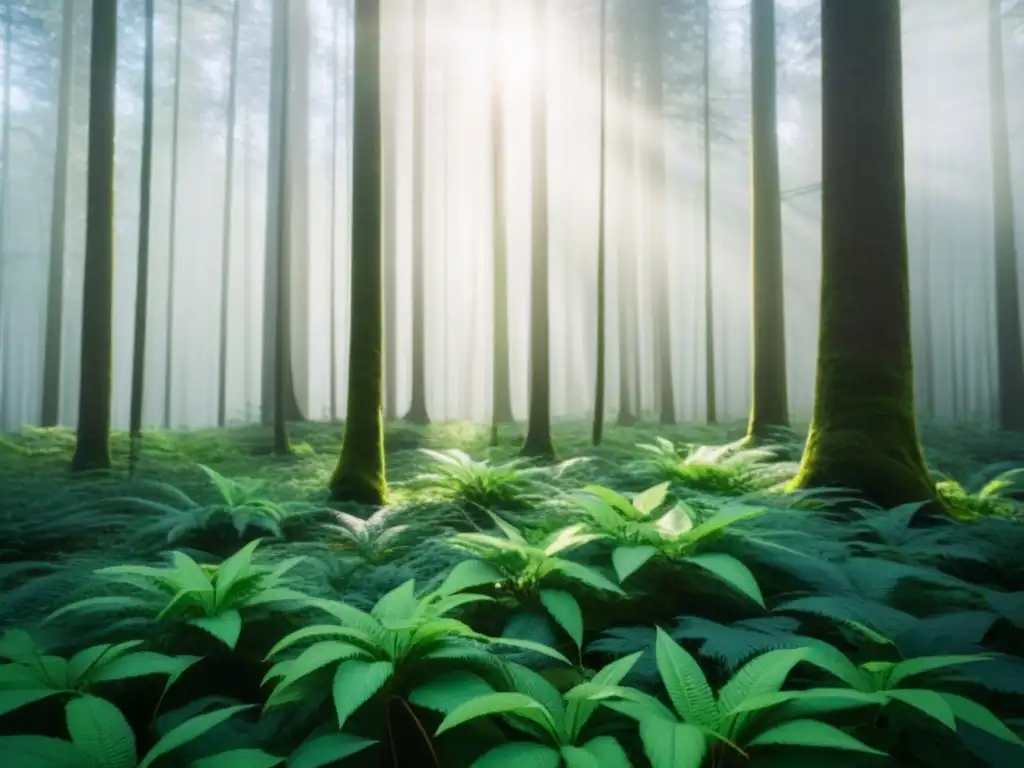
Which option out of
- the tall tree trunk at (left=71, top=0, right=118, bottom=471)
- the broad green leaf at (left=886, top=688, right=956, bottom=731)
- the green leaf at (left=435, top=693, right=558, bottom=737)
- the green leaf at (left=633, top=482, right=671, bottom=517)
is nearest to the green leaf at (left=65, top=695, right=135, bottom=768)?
the green leaf at (left=435, top=693, right=558, bottom=737)

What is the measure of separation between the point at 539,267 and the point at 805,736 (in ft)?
35.6

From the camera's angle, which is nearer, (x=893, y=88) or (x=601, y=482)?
(x=893, y=88)

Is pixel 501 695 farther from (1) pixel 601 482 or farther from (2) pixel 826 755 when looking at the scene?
(1) pixel 601 482

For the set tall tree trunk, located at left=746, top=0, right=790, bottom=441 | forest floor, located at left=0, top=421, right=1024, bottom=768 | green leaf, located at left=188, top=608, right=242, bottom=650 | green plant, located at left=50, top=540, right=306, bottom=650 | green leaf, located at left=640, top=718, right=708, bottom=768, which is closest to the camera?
green leaf, located at left=640, top=718, right=708, bottom=768

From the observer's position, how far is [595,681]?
2.53 m

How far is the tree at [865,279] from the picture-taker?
5500 mm

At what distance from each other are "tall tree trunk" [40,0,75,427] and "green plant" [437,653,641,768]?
1899cm

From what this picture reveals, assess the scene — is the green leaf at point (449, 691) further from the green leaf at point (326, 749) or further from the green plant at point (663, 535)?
the green plant at point (663, 535)

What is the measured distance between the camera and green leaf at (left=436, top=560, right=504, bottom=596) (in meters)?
3.30

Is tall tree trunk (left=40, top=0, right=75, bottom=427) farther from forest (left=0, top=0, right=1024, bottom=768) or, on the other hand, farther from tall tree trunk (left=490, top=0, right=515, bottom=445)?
tall tree trunk (left=490, top=0, right=515, bottom=445)

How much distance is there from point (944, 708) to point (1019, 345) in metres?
17.4

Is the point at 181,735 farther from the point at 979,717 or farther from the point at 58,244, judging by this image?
the point at 58,244

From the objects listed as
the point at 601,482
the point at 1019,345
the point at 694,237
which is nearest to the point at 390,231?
the point at 601,482

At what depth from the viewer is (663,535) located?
149 inches
